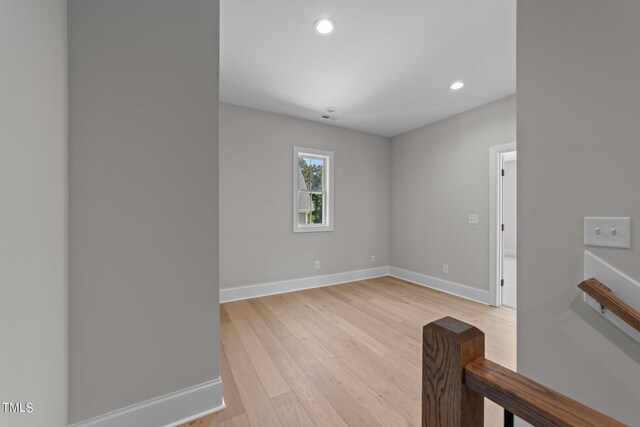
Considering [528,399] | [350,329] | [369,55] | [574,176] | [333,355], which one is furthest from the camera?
[350,329]

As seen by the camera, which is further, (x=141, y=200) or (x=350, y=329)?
(x=350, y=329)

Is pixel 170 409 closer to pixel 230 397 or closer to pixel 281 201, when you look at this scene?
pixel 230 397

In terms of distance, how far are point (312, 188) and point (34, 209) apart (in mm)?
3541

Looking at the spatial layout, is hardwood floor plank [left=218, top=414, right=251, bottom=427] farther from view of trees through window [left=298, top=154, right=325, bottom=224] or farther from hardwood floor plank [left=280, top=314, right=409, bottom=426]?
view of trees through window [left=298, top=154, right=325, bottom=224]

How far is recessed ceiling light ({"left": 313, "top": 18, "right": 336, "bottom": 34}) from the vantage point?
1959 millimetres

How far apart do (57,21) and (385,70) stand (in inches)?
98.1

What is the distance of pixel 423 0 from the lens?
69.1 inches

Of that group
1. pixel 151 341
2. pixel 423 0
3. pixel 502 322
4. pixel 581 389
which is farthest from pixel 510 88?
pixel 151 341

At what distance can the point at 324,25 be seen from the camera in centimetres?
200

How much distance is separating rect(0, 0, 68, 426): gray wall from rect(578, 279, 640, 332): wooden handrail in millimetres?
1885

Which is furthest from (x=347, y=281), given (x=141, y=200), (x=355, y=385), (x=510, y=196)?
(x=510, y=196)

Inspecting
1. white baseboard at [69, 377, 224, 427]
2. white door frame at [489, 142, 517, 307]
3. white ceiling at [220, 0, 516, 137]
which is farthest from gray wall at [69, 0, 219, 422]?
white door frame at [489, 142, 517, 307]

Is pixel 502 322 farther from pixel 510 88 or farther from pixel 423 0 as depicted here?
pixel 423 0

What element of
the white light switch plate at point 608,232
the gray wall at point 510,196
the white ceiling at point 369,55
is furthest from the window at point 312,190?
the gray wall at point 510,196
